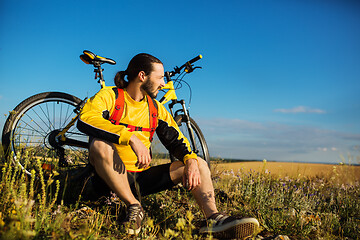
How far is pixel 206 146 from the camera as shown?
223 inches

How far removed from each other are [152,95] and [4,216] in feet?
6.14

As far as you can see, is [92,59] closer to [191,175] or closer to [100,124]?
[100,124]

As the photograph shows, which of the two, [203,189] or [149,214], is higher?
[203,189]

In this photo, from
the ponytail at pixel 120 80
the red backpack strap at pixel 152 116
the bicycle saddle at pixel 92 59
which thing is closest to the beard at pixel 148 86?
the red backpack strap at pixel 152 116

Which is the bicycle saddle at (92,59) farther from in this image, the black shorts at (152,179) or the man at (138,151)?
the black shorts at (152,179)

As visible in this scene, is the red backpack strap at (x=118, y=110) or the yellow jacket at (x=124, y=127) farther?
the red backpack strap at (x=118, y=110)

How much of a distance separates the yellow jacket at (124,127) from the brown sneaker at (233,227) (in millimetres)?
738

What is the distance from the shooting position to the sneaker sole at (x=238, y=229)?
2.52 m

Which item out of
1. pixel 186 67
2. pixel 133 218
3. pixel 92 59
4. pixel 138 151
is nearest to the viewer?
pixel 138 151

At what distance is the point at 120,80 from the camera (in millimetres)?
3322

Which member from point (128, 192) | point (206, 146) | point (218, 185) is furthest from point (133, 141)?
point (206, 146)

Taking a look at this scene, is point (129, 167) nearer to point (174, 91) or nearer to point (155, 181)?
point (155, 181)

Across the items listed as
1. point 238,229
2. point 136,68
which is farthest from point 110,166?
point 238,229

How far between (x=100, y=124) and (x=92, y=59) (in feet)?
6.26
